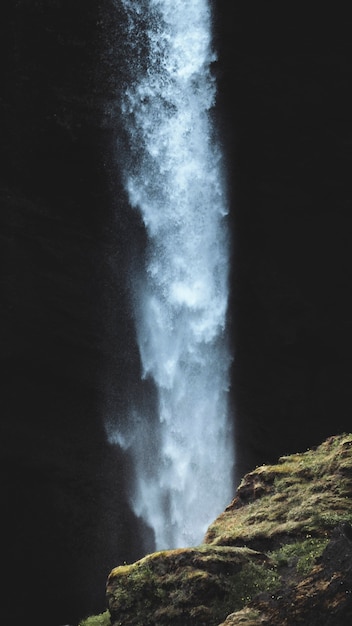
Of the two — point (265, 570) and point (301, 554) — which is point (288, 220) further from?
point (265, 570)

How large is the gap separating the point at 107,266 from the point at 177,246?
7.58ft

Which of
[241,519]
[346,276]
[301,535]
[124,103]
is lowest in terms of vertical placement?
[301,535]

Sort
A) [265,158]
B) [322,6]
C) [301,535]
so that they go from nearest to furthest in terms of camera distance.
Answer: [301,535], [322,6], [265,158]

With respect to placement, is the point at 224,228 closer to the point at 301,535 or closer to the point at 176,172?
the point at 176,172

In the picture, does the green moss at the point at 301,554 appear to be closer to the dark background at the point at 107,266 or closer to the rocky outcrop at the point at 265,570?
the rocky outcrop at the point at 265,570

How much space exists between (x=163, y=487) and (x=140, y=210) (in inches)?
342

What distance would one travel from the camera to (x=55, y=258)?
19.7 m

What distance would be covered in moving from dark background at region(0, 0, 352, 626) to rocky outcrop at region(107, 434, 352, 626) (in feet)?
33.6

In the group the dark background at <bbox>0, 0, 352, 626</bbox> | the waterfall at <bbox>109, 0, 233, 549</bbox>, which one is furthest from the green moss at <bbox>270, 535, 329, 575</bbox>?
the dark background at <bbox>0, 0, 352, 626</bbox>

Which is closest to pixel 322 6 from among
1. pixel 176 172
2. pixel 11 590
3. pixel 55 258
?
pixel 176 172

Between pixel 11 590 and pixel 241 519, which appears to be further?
pixel 11 590

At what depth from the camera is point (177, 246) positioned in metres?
20.4

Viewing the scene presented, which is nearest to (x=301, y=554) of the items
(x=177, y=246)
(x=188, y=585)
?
(x=188, y=585)

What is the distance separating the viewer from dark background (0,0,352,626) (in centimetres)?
1859
